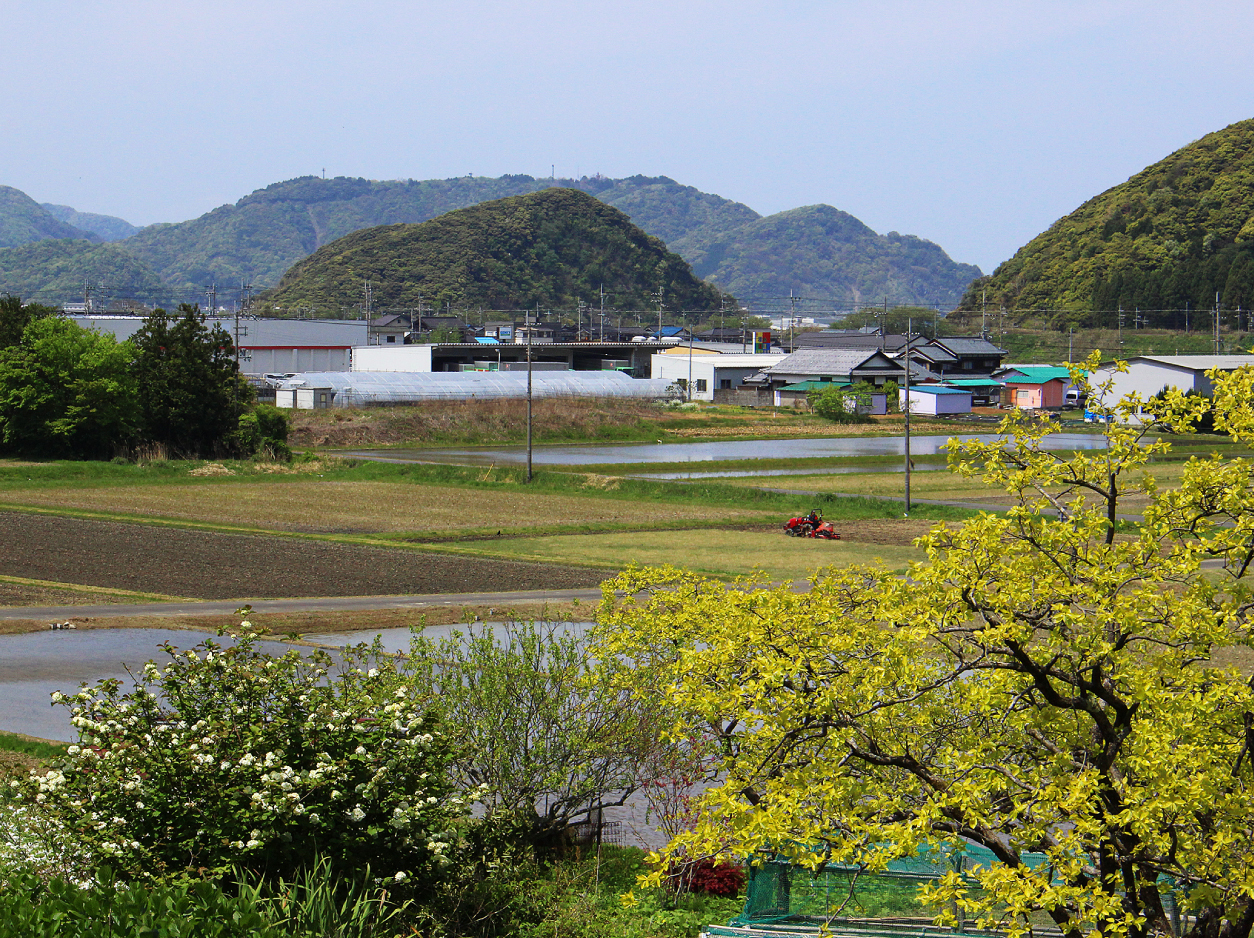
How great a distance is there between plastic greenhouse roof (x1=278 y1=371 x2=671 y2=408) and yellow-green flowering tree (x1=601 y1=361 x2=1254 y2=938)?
277 ft

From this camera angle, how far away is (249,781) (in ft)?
32.3

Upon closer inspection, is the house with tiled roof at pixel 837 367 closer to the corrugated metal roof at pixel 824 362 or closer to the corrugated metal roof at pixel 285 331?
the corrugated metal roof at pixel 824 362

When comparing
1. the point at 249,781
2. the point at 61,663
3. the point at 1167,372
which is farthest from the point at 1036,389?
the point at 249,781

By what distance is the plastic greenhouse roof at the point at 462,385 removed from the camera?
91.7 m

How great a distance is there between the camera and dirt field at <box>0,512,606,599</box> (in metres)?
31.9

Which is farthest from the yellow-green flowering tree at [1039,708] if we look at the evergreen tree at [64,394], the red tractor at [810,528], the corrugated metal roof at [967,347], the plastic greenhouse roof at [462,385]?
the corrugated metal roof at [967,347]

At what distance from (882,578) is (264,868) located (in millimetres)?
5812

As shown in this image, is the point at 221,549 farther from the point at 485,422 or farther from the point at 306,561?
the point at 485,422

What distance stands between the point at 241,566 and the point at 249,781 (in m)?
26.2

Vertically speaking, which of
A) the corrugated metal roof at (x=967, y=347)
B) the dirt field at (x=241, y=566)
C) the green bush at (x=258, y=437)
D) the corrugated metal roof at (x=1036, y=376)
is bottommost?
the dirt field at (x=241, y=566)

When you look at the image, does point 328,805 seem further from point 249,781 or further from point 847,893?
point 847,893

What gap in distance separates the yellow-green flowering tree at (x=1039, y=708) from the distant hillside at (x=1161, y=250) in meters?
152

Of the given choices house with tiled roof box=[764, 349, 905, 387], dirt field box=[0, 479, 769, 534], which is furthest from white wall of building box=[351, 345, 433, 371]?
dirt field box=[0, 479, 769, 534]

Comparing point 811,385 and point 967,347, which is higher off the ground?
point 967,347
